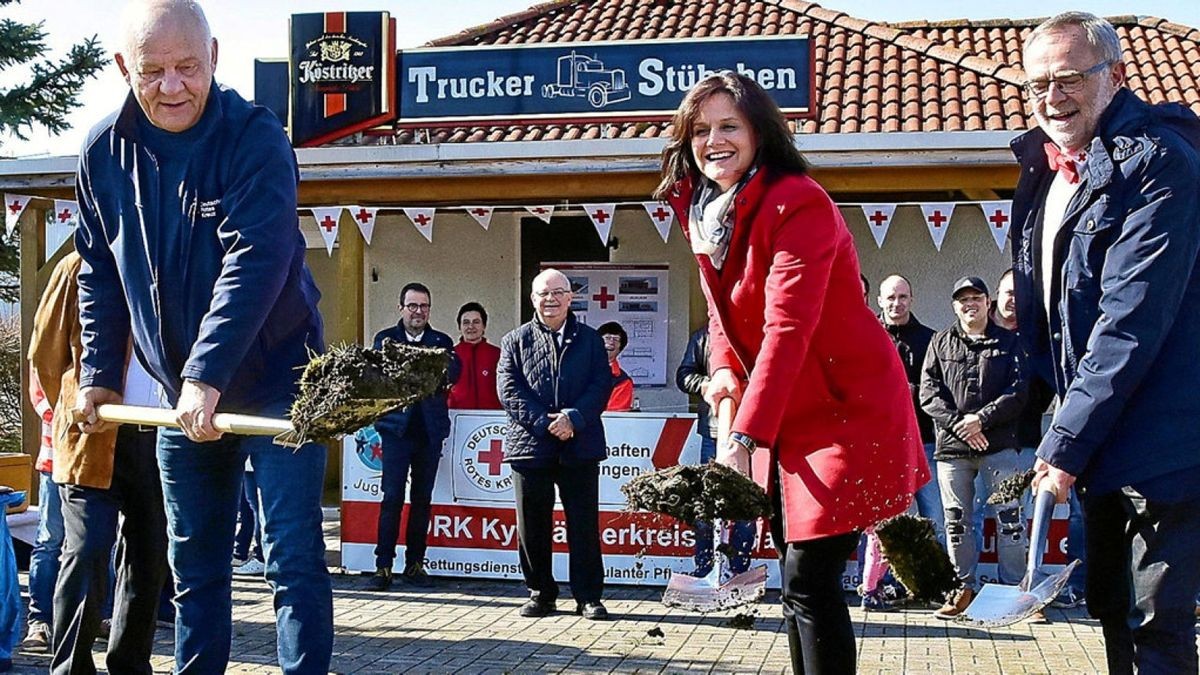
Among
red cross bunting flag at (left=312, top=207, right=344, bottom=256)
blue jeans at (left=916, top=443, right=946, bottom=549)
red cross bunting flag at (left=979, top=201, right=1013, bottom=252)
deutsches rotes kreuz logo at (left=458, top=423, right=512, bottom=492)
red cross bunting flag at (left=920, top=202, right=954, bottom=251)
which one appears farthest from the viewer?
red cross bunting flag at (left=312, top=207, right=344, bottom=256)

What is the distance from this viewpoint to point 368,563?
29.0 feet

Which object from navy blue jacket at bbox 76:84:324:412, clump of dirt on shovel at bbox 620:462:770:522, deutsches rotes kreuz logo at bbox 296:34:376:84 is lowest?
clump of dirt on shovel at bbox 620:462:770:522

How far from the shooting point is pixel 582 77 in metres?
11.2

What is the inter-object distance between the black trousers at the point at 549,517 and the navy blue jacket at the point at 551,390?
10 centimetres

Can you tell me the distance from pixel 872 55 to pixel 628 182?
16.2 ft

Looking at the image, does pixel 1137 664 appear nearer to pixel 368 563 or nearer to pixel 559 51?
pixel 368 563

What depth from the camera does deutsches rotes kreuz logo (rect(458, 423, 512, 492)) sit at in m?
8.66

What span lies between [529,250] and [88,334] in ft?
28.8

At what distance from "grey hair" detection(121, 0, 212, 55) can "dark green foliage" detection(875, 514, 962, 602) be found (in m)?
3.02

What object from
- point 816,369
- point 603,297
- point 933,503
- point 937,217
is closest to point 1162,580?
point 816,369

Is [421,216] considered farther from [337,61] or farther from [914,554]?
[914,554]

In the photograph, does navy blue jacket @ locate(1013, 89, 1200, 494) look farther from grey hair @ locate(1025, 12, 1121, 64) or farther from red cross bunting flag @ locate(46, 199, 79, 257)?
red cross bunting flag @ locate(46, 199, 79, 257)

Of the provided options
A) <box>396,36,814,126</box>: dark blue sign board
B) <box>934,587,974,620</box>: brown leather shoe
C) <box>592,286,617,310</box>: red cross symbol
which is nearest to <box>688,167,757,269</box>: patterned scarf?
<box>934,587,974,620</box>: brown leather shoe

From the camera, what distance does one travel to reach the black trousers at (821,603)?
3.52 m
